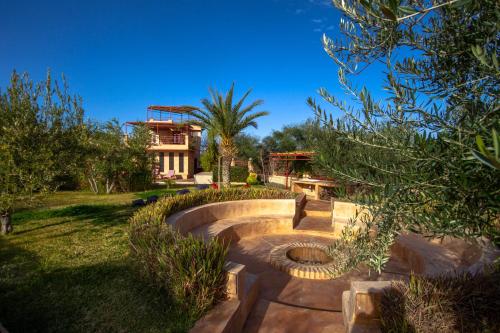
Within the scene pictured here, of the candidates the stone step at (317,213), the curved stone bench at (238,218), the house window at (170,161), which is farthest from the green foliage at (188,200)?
the house window at (170,161)

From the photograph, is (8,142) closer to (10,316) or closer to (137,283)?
(10,316)

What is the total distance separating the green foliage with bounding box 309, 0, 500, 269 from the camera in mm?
1581

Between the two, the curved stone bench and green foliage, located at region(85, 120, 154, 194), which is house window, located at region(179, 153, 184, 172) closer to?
green foliage, located at region(85, 120, 154, 194)

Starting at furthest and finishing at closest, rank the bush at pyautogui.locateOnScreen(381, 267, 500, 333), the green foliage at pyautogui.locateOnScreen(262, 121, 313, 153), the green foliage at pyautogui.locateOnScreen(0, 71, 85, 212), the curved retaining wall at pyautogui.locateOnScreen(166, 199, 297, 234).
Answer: the green foliage at pyautogui.locateOnScreen(262, 121, 313, 153)
the curved retaining wall at pyautogui.locateOnScreen(166, 199, 297, 234)
the green foliage at pyautogui.locateOnScreen(0, 71, 85, 212)
the bush at pyautogui.locateOnScreen(381, 267, 500, 333)

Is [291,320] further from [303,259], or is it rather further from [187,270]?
[303,259]

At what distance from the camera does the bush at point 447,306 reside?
2.94 meters

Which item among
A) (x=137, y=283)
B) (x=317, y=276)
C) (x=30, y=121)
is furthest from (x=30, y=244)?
(x=317, y=276)

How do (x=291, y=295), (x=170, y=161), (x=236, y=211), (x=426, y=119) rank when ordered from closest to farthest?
(x=426, y=119) → (x=291, y=295) → (x=236, y=211) → (x=170, y=161)

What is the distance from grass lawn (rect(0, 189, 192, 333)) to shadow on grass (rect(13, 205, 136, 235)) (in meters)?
1.59

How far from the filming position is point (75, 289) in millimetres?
4352

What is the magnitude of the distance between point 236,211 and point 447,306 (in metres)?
7.75

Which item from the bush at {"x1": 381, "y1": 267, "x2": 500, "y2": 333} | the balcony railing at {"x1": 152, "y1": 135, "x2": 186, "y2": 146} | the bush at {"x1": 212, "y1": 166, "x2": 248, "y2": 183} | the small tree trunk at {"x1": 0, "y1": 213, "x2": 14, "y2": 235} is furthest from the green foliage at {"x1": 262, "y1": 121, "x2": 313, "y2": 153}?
the bush at {"x1": 381, "y1": 267, "x2": 500, "y2": 333}

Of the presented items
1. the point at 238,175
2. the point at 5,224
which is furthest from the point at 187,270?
the point at 238,175

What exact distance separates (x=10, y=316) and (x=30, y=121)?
5215 mm
